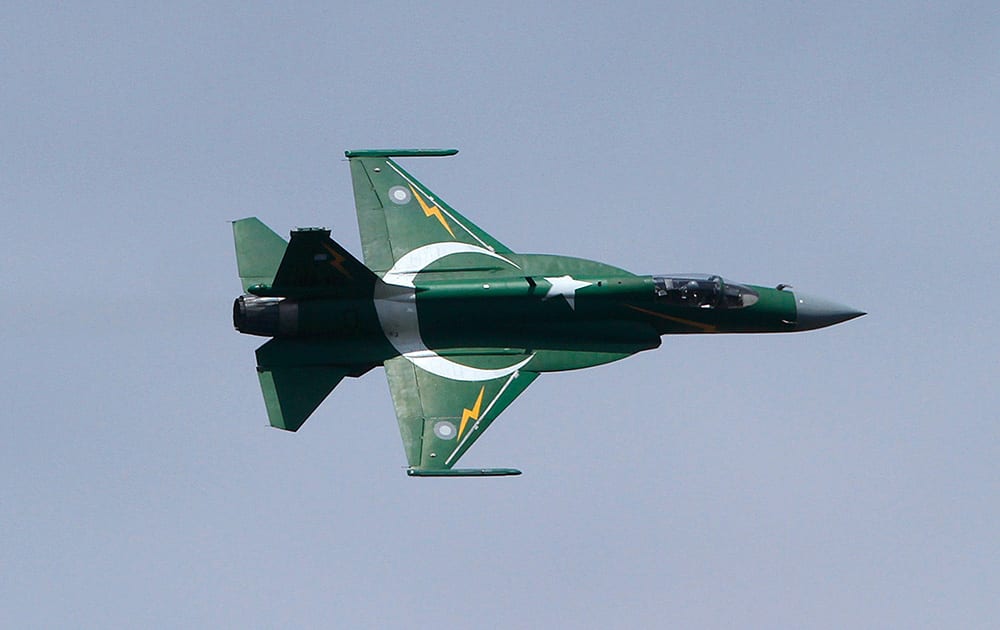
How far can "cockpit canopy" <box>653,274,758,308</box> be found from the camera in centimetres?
4159

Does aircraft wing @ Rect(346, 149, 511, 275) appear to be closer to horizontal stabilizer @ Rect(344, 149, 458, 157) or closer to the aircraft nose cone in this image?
horizontal stabilizer @ Rect(344, 149, 458, 157)

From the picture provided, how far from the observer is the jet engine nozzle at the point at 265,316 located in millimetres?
40156

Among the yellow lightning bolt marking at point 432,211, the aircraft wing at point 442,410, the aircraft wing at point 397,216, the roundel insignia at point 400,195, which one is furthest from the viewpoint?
the roundel insignia at point 400,195

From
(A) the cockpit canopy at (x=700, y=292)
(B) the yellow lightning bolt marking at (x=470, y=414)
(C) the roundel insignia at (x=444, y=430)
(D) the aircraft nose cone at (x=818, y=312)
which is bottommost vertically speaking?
(C) the roundel insignia at (x=444, y=430)

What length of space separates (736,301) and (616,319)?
111 inches

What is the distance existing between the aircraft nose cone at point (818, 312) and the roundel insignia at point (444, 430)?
8429 millimetres

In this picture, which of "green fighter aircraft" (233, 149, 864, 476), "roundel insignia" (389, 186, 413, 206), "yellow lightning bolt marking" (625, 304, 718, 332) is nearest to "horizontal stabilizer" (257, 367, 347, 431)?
"green fighter aircraft" (233, 149, 864, 476)

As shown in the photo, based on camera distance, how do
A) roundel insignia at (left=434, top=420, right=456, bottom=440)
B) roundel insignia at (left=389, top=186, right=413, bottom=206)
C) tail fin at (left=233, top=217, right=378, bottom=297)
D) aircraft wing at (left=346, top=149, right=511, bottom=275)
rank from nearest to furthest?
roundel insignia at (left=434, top=420, right=456, bottom=440), tail fin at (left=233, top=217, right=378, bottom=297), aircraft wing at (left=346, top=149, right=511, bottom=275), roundel insignia at (left=389, top=186, right=413, bottom=206)

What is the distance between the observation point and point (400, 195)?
141ft

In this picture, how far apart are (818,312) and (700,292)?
2.87 m

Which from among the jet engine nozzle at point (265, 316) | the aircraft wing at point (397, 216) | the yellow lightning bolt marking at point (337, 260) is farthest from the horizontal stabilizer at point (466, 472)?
the aircraft wing at point (397, 216)

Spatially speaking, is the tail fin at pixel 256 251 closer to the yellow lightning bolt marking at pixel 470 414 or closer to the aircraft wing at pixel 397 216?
the aircraft wing at pixel 397 216

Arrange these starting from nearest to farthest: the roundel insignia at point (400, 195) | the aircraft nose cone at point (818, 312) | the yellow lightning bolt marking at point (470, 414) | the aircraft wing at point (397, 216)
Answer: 1. the yellow lightning bolt marking at point (470, 414)
2. the aircraft wing at point (397, 216)
3. the aircraft nose cone at point (818, 312)
4. the roundel insignia at point (400, 195)

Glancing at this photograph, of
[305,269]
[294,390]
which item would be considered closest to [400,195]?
[305,269]
